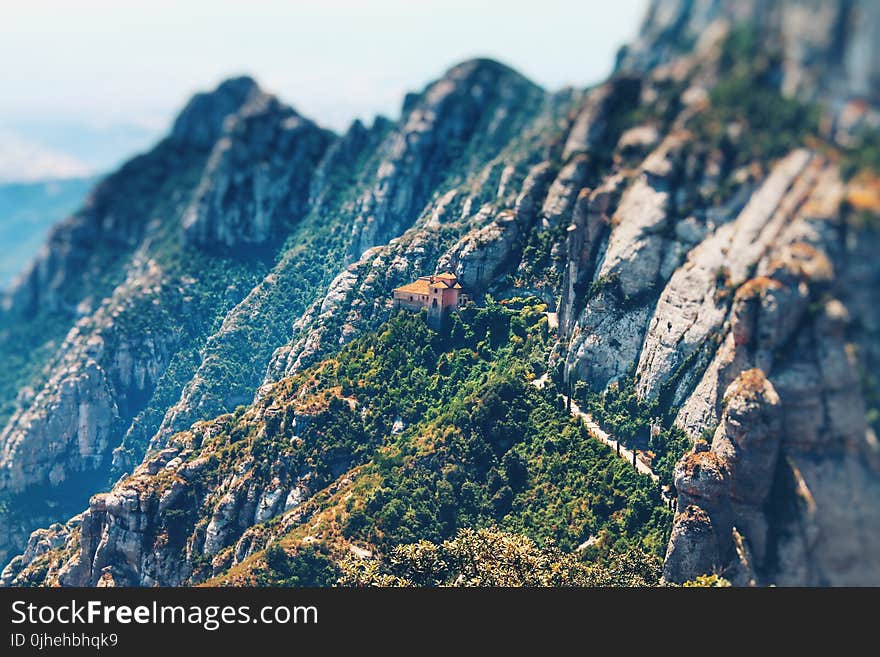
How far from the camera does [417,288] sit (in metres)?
79.7

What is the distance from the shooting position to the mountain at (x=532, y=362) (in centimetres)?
3025

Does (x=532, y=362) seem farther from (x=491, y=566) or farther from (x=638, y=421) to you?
(x=491, y=566)

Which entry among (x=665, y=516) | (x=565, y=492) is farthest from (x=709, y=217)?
(x=565, y=492)

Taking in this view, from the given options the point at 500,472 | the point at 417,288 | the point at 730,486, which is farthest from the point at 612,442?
the point at 417,288

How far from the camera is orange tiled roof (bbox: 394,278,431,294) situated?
3095 inches

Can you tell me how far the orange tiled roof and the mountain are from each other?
2.73m

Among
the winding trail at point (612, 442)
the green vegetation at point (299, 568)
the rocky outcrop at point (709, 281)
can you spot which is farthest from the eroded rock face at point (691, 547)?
the green vegetation at point (299, 568)

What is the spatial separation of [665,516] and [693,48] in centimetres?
2741

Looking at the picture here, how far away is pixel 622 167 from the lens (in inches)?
2068

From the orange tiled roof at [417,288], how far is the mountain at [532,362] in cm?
273

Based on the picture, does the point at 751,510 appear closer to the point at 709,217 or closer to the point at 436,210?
Answer: the point at 709,217

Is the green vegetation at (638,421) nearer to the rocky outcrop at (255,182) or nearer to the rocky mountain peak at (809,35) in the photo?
the rocky mountain peak at (809,35)

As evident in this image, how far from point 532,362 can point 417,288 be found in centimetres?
1694

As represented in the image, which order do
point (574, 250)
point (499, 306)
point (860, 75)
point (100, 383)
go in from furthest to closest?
point (100, 383) < point (499, 306) < point (574, 250) < point (860, 75)
